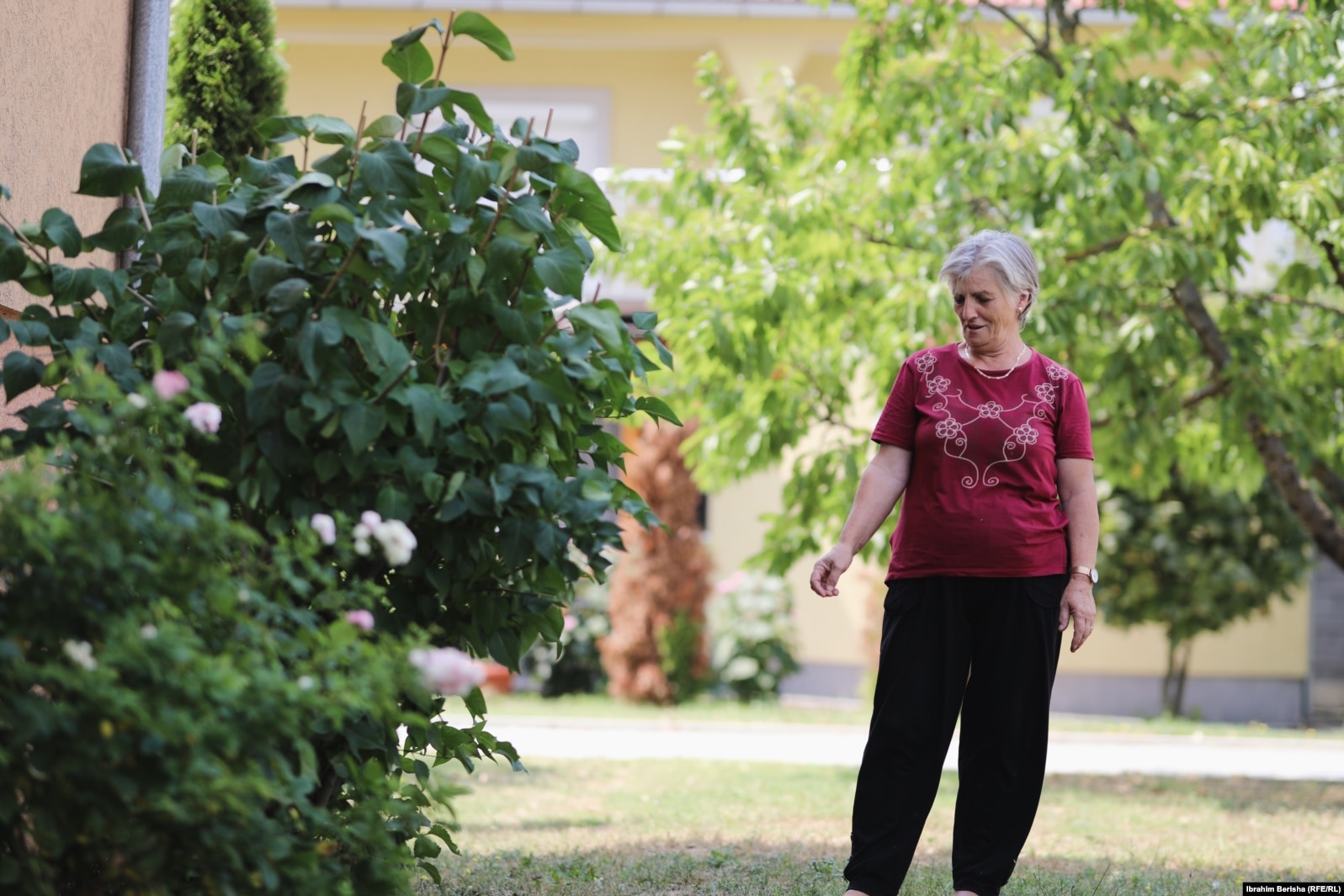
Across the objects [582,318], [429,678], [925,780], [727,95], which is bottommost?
[925,780]

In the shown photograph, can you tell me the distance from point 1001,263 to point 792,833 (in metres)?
2.79

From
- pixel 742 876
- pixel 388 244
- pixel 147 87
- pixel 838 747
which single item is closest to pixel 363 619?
pixel 388 244

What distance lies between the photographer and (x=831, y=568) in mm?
3326

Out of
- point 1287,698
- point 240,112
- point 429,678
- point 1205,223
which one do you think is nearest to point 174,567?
point 429,678

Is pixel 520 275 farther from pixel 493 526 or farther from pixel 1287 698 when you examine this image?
pixel 1287 698

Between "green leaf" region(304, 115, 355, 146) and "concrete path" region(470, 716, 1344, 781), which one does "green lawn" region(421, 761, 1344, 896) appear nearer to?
"concrete path" region(470, 716, 1344, 781)

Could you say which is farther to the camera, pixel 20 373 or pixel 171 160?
pixel 171 160

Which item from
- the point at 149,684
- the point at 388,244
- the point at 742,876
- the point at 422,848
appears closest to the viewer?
the point at 149,684

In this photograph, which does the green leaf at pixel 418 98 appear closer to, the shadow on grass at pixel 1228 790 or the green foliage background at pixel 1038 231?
the green foliage background at pixel 1038 231

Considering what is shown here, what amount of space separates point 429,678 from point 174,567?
0.45 m

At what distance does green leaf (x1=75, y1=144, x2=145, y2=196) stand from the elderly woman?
1788 millimetres

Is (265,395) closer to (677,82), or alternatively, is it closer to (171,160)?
(171,160)

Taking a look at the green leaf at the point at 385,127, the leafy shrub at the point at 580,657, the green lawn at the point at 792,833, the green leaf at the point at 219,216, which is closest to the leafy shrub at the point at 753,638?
the leafy shrub at the point at 580,657

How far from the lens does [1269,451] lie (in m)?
6.48
